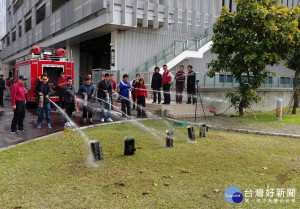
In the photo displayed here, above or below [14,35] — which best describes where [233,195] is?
below

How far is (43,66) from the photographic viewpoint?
15.2m

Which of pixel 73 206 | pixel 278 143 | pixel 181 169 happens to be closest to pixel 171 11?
pixel 278 143

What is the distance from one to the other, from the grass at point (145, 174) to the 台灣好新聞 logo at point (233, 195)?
9 cm

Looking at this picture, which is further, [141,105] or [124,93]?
[141,105]

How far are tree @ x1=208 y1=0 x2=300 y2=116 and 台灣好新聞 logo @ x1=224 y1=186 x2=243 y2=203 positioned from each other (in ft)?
27.9

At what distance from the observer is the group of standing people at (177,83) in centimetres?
1294

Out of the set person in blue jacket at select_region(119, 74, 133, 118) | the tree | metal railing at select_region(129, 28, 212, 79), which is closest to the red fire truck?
metal railing at select_region(129, 28, 212, 79)

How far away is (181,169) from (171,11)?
56.9ft

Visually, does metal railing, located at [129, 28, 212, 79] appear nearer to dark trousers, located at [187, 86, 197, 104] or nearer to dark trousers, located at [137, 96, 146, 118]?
dark trousers, located at [187, 86, 197, 104]

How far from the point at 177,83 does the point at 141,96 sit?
2353 mm

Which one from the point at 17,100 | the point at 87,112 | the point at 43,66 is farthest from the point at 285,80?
the point at 17,100

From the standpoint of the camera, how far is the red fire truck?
49.0ft

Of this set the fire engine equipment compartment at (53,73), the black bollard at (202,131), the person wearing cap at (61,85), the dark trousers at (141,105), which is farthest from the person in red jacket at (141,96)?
the fire engine equipment compartment at (53,73)

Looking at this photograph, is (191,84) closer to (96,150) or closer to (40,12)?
(96,150)
